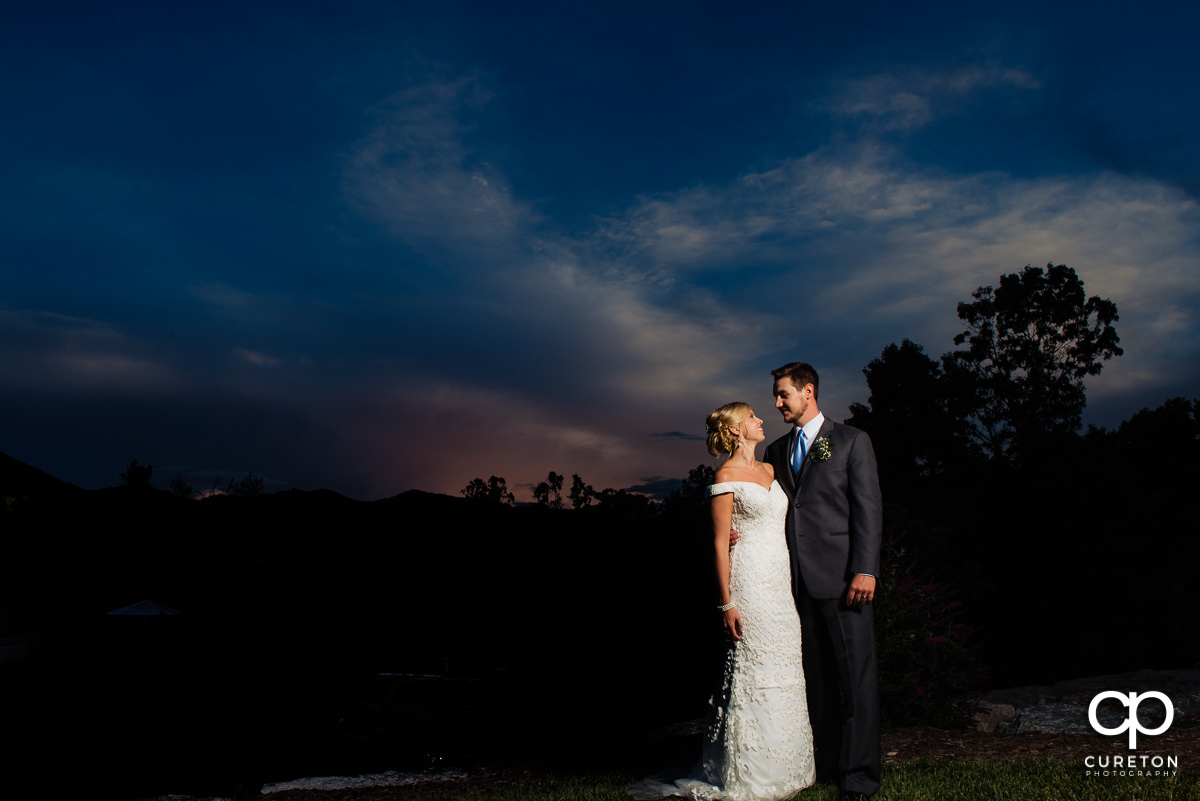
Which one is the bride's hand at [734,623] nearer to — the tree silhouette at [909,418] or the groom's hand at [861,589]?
the groom's hand at [861,589]

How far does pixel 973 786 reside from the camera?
17.7 ft

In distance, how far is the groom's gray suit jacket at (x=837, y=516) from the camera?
5285 mm

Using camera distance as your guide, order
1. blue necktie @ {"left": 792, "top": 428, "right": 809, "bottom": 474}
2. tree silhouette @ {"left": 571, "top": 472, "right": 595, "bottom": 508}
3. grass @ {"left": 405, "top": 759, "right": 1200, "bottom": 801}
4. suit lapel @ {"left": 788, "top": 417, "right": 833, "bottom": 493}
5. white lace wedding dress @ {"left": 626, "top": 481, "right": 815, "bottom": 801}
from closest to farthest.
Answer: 1. grass @ {"left": 405, "top": 759, "right": 1200, "bottom": 801}
2. white lace wedding dress @ {"left": 626, "top": 481, "right": 815, "bottom": 801}
3. suit lapel @ {"left": 788, "top": 417, "right": 833, "bottom": 493}
4. blue necktie @ {"left": 792, "top": 428, "right": 809, "bottom": 474}
5. tree silhouette @ {"left": 571, "top": 472, "right": 595, "bottom": 508}

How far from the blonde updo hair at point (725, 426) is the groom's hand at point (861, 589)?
119 centimetres

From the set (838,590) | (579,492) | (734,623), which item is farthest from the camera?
(579,492)

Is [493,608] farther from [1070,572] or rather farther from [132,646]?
[1070,572]

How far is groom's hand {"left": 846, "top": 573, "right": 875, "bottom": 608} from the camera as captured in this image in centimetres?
519

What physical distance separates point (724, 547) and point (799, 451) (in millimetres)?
841

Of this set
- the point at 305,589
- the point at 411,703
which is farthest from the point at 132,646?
the point at 411,703

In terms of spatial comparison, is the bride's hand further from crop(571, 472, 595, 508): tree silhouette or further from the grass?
crop(571, 472, 595, 508): tree silhouette

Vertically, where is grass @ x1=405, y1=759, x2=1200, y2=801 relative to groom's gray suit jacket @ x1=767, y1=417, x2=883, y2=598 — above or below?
below

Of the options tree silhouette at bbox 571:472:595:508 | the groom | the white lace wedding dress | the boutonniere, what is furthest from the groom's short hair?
tree silhouette at bbox 571:472:595:508
